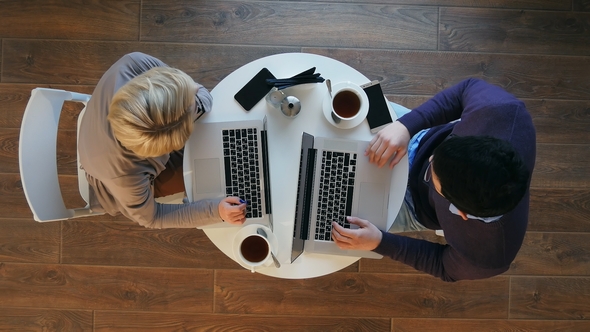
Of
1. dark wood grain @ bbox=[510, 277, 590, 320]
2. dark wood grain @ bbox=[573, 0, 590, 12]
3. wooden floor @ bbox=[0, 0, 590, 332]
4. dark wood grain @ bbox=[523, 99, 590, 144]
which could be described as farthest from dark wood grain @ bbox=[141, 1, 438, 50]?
dark wood grain @ bbox=[510, 277, 590, 320]

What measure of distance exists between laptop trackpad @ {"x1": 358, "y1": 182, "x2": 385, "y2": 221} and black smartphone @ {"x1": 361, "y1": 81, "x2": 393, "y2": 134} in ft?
0.57

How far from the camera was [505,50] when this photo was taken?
196 cm

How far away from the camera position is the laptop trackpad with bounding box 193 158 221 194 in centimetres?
133

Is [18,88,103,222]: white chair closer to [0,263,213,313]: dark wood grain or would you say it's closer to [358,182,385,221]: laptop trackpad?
[0,263,213,313]: dark wood grain

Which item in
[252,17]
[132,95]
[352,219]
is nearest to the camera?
[132,95]

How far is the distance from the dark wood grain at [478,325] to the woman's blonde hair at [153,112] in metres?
1.38

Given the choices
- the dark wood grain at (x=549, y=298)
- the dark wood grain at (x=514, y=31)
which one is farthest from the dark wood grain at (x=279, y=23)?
the dark wood grain at (x=549, y=298)

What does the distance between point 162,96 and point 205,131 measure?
242 mm

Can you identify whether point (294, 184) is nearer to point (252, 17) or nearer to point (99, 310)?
point (252, 17)

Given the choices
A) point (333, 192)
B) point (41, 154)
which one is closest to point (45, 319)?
point (41, 154)

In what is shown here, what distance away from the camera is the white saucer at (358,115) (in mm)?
1306

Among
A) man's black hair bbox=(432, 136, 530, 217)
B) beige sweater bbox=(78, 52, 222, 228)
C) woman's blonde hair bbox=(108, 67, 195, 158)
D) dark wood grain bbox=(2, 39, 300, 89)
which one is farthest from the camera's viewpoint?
dark wood grain bbox=(2, 39, 300, 89)

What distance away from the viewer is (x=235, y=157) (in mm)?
1329

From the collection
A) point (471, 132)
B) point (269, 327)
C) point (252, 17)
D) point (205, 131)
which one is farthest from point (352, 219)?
point (252, 17)
